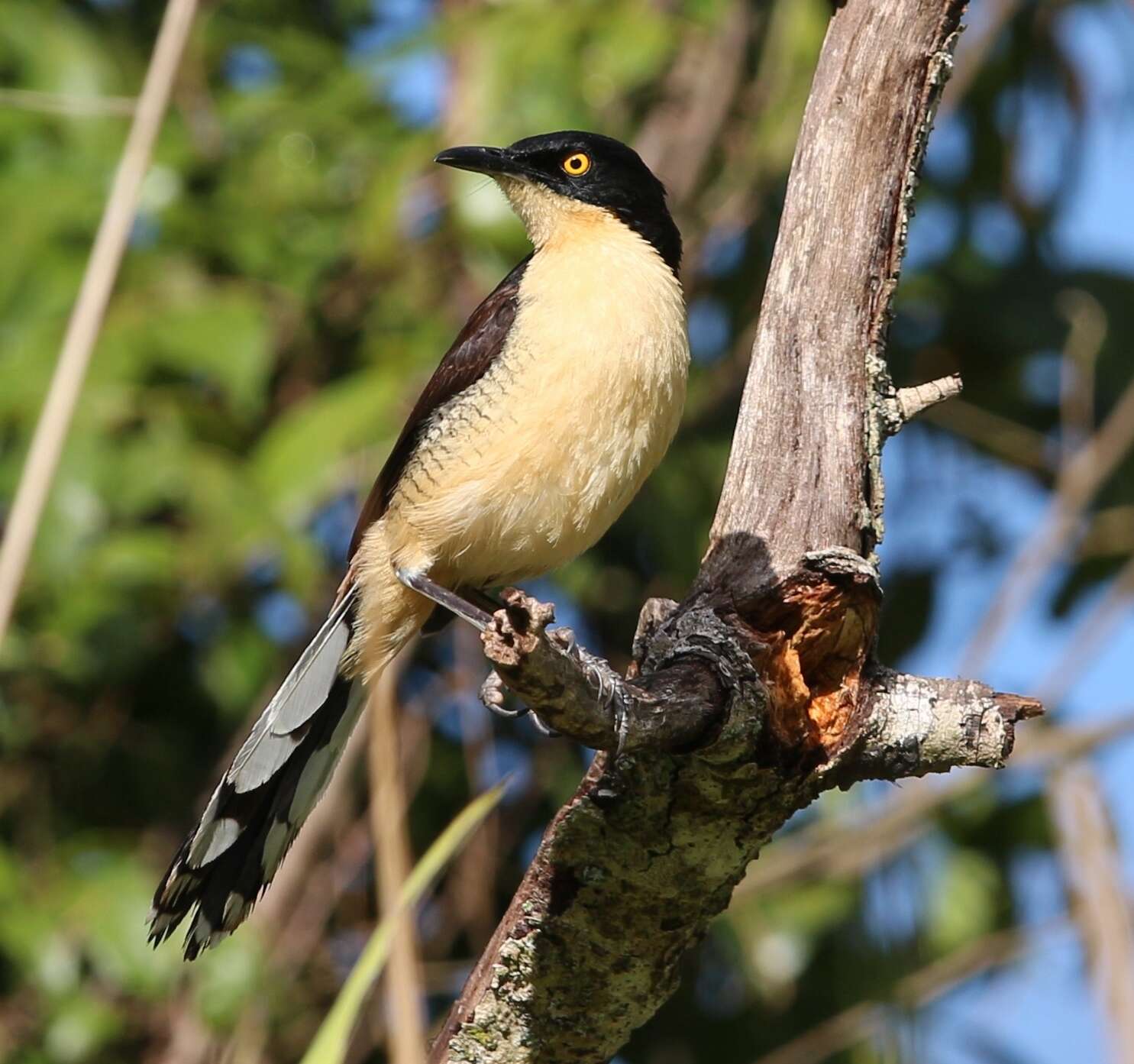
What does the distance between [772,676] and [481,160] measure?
1843 mm

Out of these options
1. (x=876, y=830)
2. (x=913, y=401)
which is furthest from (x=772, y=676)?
(x=876, y=830)

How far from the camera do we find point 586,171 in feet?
13.8

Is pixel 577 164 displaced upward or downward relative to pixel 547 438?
upward

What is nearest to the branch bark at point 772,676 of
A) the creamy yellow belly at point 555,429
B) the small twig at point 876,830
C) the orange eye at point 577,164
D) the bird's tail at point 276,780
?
the creamy yellow belly at point 555,429

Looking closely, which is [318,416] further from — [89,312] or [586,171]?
[89,312]

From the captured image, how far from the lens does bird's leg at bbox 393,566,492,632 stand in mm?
3552

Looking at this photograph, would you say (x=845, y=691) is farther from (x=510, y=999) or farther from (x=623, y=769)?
(x=510, y=999)

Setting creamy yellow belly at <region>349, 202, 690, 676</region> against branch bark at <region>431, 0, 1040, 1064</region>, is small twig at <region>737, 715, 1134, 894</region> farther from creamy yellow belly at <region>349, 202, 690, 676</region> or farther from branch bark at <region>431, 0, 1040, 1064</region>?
branch bark at <region>431, 0, 1040, 1064</region>

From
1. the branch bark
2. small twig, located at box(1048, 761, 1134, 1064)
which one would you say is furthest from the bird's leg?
small twig, located at box(1048, 761, 1134, 1064)

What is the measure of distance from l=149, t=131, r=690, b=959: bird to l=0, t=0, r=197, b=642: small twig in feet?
3.19

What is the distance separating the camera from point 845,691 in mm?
2883

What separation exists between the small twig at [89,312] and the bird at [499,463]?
0.97 metres

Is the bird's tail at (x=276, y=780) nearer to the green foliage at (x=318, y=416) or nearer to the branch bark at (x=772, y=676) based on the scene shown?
the green foliage at (x=318, y=416)

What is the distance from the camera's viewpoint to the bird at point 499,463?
362 centimetres
